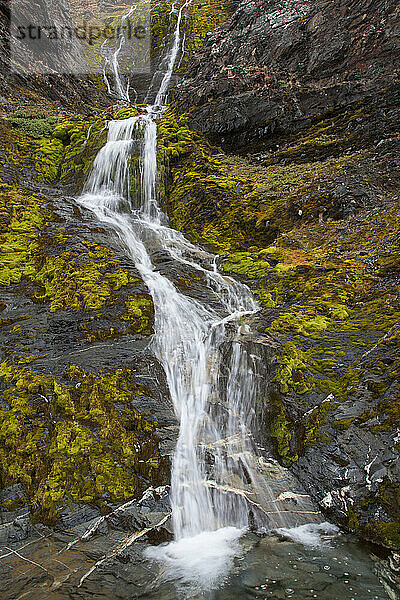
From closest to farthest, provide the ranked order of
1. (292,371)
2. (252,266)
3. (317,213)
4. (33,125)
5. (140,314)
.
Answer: (292,371)
(140,314)
(252,266)
(317,213)
(33,125)

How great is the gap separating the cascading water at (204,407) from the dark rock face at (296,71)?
6.97 m

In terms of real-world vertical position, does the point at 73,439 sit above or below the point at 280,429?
above

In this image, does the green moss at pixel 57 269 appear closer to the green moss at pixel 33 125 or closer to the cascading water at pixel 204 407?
the cascading water at pixel 204 407

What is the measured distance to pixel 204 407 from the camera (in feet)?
17.4

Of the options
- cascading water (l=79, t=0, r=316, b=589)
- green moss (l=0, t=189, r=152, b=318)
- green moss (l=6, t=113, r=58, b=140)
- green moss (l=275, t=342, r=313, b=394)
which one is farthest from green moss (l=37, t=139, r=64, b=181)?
green moss (l=275, t=342, r=313, b=394)

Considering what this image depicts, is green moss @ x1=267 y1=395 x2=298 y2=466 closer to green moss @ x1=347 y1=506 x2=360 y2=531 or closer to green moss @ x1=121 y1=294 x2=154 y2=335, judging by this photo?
green moss @ x1=347 y1=506 x2=360 y2=531

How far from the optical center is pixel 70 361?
5293mm

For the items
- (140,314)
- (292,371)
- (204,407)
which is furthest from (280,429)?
(140,314)

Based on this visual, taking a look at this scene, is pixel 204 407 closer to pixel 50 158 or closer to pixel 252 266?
pixel 252 266

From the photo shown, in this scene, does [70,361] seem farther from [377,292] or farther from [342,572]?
[377,292]

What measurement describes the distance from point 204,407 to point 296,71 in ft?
47.2

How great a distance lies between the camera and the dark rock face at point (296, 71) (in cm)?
1231

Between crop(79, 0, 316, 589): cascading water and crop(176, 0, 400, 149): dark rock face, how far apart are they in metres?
6.97

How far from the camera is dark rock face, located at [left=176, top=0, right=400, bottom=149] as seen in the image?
12312 mm
